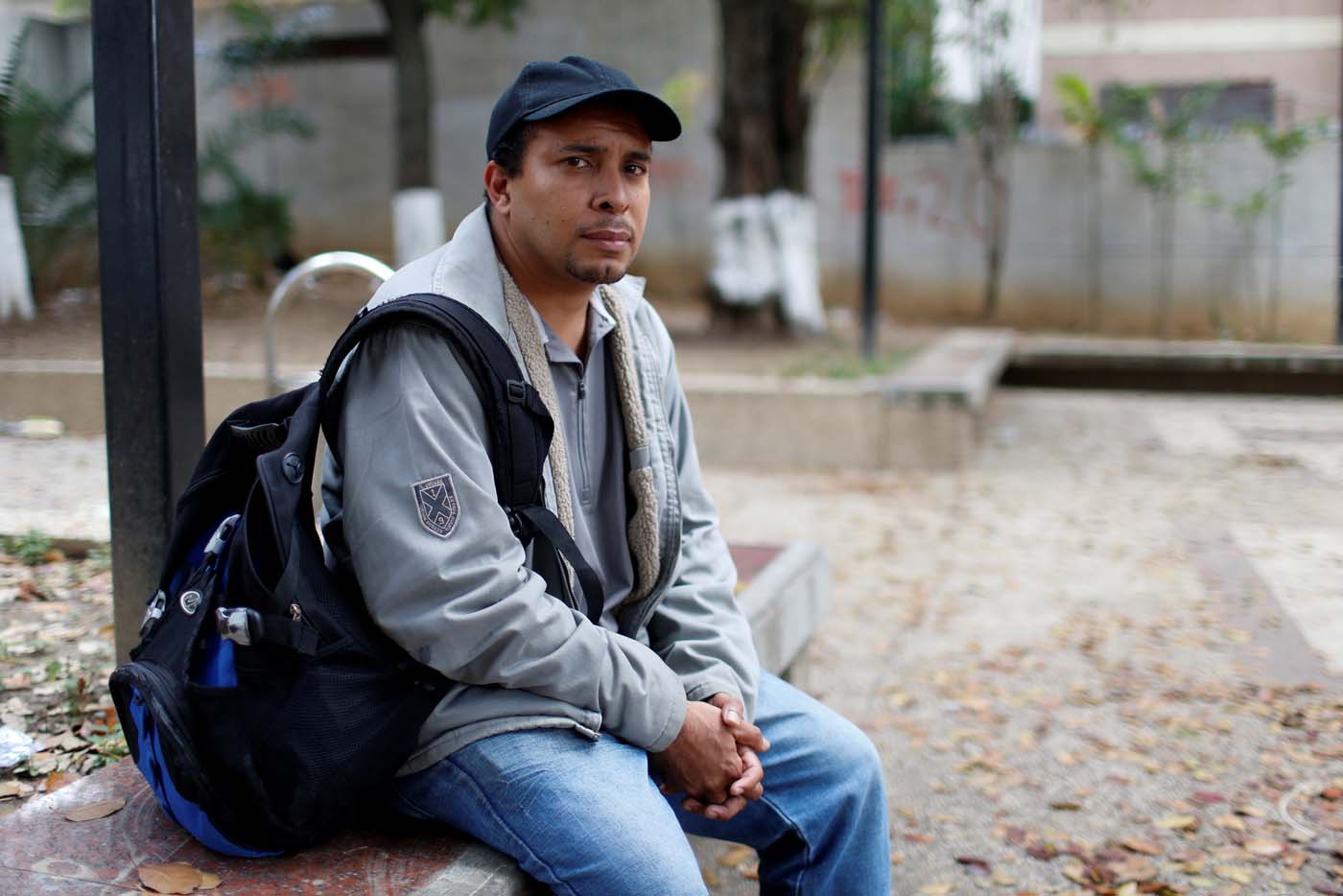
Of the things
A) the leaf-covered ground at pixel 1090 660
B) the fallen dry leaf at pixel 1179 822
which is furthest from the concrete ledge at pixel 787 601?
the fallen dry leaf at pixel 1179 822

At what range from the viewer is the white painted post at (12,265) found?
5.42 metres

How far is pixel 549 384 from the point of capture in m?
2.16

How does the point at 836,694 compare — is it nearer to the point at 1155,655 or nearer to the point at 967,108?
the point at 1155,655

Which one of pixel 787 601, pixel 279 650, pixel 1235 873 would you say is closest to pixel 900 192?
pixel 787 601

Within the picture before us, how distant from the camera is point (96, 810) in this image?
2.12 m

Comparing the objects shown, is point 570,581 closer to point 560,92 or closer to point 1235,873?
point 560,92

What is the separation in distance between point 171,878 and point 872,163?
8.11 meters

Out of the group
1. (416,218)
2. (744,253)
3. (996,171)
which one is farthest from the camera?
(996,171)

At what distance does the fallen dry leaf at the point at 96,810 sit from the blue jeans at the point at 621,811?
48 cm

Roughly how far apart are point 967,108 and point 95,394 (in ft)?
40.8

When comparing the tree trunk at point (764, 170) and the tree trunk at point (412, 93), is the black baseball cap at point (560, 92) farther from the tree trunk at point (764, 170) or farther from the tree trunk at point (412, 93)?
the tree trunk at point (412, 93)

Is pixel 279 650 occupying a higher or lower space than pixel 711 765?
higher

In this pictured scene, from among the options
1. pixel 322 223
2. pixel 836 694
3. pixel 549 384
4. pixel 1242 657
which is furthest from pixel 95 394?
pixel 322 223

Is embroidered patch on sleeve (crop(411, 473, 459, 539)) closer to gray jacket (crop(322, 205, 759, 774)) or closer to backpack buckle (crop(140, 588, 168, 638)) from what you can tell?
gray jacket (crop(322, 205, 759, 774))
